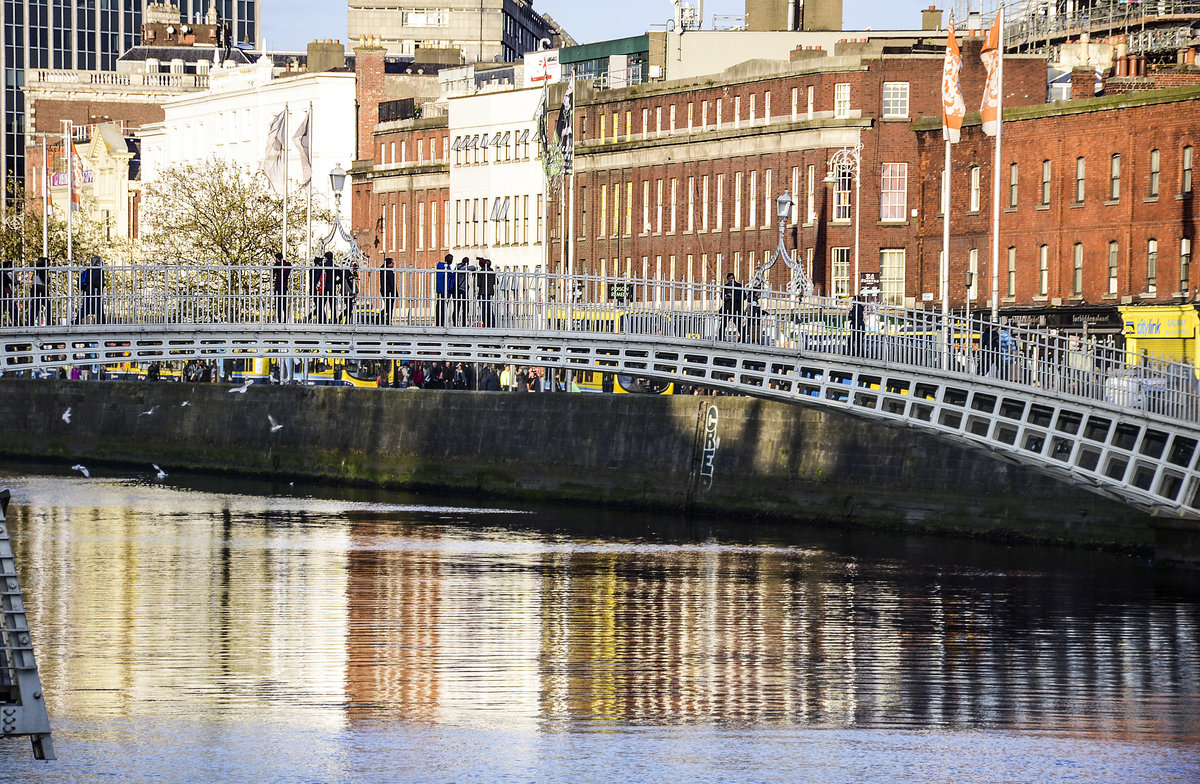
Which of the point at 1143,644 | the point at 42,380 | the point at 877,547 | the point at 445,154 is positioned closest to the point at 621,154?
the point at 445,154

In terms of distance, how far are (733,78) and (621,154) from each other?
9032 mm

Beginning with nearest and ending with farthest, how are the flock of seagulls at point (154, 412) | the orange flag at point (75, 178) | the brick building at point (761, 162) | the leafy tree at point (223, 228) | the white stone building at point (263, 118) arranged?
the flock of seagulls at point (154, 412) < the brick building at point (761, 162) < the leafy tree at point (223, 228) < the orange flag at point (75, 178) < the white stone building at point (263, 118)

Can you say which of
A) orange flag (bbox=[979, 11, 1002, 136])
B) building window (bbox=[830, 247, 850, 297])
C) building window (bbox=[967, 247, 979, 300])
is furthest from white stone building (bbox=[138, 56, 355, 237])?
orange flag (bbox=[979, 11, 1002, 136])

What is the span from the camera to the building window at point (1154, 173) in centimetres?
7275

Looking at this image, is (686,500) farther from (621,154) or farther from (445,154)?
(445,154)

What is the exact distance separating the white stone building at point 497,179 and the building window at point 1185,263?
141 feet

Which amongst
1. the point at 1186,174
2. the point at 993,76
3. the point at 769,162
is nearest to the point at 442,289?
the point at 993,76

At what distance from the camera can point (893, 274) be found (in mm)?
89375

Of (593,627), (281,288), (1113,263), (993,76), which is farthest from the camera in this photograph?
(1113,263)

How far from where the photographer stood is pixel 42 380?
86000 mm

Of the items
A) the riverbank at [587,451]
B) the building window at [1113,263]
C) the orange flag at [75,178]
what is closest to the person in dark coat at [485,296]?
the riverbank at [587,451]

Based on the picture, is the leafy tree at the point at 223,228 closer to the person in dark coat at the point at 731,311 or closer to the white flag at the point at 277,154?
the white flag at the point at 277,154

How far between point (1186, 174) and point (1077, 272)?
18.1 ft

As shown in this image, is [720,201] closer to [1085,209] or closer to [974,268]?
[974,268]
